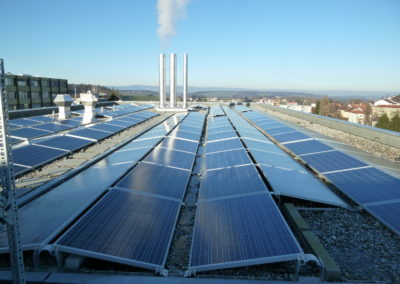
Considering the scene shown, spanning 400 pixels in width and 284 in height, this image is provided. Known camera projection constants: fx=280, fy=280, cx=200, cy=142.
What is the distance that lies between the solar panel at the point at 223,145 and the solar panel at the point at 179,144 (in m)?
0.85

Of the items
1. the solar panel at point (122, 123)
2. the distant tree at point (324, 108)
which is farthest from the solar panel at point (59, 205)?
the distant tree at point (324, 108)

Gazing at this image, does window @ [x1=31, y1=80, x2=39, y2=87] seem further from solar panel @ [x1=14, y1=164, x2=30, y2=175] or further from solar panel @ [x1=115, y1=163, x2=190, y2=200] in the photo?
solar panel @ [x1=115, y1=163, x2=190, y2=200]

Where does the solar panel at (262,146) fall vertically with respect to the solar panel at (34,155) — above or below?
above

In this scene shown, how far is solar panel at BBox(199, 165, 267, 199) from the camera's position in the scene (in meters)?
8.90

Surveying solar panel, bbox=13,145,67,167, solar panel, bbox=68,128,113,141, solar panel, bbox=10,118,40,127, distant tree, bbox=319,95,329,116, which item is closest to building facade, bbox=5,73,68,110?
solar panel, bbox=10,118,40,127

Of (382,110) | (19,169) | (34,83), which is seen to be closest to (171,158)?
(19,169)

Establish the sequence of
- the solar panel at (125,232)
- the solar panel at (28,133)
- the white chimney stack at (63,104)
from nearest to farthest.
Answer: the solar panel at (125,232), the solar panel at (28,133), the white chimney stack at (63,104)

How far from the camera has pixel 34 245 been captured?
5.66 meters

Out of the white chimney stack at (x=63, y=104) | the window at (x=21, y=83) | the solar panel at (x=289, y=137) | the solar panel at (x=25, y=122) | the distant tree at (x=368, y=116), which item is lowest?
the distant tree at (x=368, y=116)

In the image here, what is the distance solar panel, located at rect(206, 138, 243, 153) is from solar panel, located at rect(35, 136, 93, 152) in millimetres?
7769

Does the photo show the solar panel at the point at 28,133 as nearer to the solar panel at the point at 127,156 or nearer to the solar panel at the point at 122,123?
the solar panel at the point at 122,123

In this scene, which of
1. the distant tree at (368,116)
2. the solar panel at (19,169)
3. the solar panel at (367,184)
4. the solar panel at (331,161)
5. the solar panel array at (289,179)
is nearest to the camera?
the solar panel array at (289,179)

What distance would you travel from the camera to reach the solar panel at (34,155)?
13.1 m

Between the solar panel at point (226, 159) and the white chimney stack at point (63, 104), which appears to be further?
the white chimney stack at point (63, 104)
